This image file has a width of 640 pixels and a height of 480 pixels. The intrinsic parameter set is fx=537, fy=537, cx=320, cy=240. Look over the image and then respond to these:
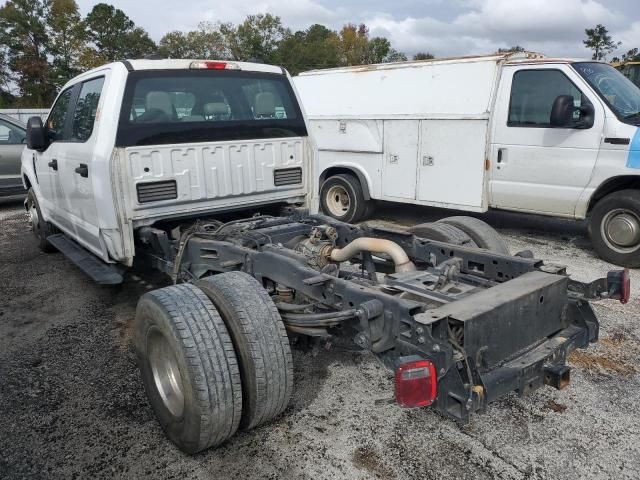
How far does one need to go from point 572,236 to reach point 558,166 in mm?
1499

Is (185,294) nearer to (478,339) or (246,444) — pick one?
(246,444)

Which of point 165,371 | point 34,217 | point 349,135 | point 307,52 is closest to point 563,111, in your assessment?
point 349,135

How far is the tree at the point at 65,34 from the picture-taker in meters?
45.6

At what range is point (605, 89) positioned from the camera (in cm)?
612

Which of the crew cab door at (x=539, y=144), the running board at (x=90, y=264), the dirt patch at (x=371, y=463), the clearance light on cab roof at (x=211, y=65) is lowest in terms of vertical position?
the dirt patch at (x=371, y=463)

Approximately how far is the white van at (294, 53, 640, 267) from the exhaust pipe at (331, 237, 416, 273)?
11.4ft

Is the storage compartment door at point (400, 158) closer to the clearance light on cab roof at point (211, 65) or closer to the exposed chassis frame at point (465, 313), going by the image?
the clearance light on cab roof at point (211, 65)

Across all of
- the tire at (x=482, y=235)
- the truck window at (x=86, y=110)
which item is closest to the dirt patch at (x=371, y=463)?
the tire at (x=482, y=235)

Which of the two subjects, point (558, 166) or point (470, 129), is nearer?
point (558, 166)

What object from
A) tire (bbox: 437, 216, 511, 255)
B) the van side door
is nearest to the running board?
the van side door

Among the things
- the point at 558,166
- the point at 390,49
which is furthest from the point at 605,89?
the point at 390,49

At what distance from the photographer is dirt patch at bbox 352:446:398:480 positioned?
271 cm

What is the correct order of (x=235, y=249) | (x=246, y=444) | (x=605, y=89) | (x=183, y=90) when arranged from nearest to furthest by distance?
(x=246, y=444) → (x=235, y=249) → (x=183, y=90) → (x=605, y=89)

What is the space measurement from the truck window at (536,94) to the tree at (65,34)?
4661cm
